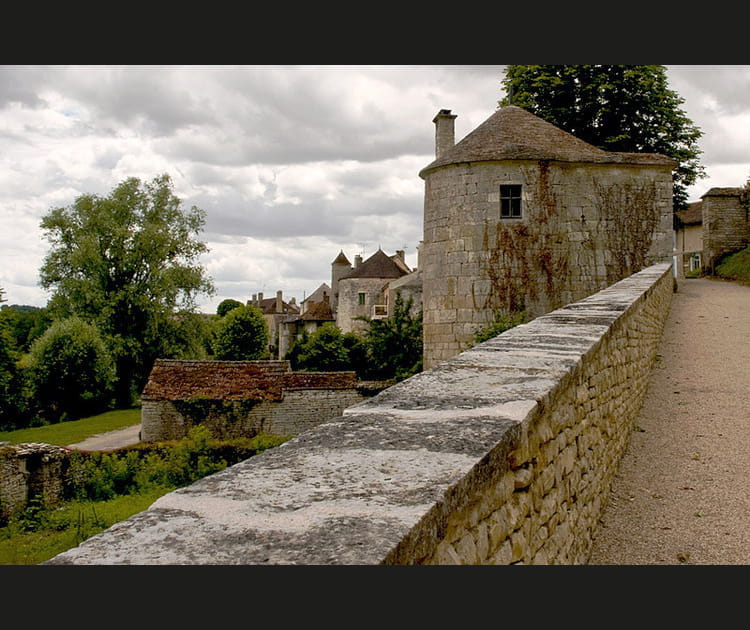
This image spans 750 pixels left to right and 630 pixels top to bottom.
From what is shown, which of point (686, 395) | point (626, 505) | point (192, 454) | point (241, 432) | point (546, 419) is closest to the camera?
point (546, 419)

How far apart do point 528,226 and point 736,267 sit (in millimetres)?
12092

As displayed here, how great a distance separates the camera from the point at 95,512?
16500 mm

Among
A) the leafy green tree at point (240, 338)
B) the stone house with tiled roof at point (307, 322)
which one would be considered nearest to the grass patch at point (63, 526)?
the leafy green tree at point (240, 338)

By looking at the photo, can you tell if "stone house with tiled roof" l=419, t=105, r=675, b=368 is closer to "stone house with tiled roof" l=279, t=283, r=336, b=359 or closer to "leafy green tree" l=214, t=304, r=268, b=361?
"leafy green tree" l=214, t=304, r=268, b=361

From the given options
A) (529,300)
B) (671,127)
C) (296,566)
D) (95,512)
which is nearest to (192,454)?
(95,512)

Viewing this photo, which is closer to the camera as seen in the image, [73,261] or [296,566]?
[296,566]

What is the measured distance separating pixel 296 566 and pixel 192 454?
18.5 meters

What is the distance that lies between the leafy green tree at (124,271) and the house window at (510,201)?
1988 cm

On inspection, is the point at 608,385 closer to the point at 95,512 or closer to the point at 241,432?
the point at 95,512

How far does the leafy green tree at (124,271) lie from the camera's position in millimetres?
31188

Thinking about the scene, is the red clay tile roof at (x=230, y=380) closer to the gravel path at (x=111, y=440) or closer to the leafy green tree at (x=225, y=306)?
the gravel path at (x=111, y=440)

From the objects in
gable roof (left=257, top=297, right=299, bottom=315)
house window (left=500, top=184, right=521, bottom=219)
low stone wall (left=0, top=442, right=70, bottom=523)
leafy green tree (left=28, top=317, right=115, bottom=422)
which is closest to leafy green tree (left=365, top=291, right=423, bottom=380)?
house window (left=500, top=184, right=521, bottom=219)

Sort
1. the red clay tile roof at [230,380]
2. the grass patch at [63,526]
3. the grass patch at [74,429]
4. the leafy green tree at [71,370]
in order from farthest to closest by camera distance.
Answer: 1. the leafy green tree at [71,370]
2. the grass patch at [74,429]
3. the red clay tile roof at [230,380]
4. the grass patch at [63,526]

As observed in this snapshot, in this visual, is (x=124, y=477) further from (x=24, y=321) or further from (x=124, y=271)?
(x=24, y=321)
